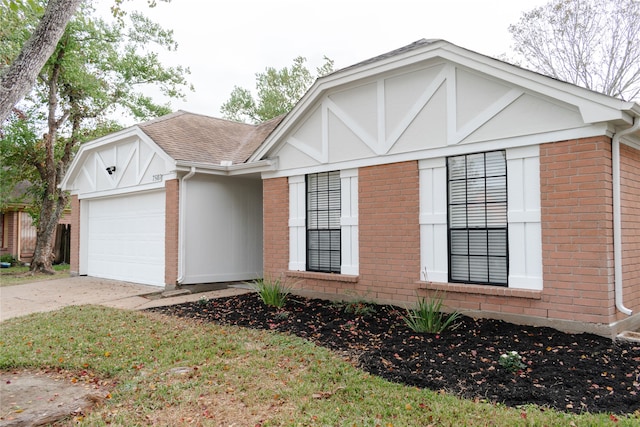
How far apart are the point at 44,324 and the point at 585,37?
24.0 metres

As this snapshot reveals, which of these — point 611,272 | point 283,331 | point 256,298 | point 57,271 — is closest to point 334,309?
point 283,331

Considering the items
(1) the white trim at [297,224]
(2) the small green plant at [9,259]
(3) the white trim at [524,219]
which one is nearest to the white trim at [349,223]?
(1) the white trim at [297,224]

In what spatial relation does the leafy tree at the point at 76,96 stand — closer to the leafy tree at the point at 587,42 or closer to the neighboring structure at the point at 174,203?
the neighboring structure at the point at 174,203

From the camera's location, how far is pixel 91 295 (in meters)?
11.1

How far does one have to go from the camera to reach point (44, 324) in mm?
7883

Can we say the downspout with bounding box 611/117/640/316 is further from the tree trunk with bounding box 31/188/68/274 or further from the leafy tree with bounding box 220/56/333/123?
the leafy tree with bounding box 220/56/333/123

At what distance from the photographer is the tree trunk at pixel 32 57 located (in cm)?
419

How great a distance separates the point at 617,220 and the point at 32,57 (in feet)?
23.5

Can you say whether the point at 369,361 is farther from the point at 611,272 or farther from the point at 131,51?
the point at 131,51

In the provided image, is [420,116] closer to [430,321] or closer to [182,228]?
[430,321]

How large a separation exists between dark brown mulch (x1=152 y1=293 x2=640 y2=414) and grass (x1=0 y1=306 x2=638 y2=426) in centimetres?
A: 30

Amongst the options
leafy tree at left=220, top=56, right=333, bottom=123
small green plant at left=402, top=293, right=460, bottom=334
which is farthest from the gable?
leafy tree at left=220, top=56, right=333, bottom=123

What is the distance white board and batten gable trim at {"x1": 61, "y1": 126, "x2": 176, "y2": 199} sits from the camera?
38.9 feet

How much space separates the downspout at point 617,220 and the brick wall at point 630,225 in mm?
300
